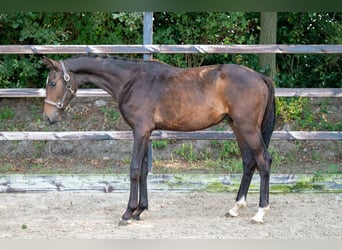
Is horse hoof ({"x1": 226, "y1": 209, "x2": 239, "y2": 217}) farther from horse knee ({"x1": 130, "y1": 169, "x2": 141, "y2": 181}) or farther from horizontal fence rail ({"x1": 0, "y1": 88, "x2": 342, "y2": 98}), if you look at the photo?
horizontal fence rail ({"x1": 0, "y1": 88, "x2": 342, "y2": 98})

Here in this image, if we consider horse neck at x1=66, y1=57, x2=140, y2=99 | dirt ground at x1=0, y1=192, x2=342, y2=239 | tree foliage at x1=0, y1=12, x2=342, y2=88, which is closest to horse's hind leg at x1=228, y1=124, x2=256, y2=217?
dirt ground at x1=0, y1=192, x2=342, y2=239

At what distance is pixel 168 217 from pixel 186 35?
4.59 m

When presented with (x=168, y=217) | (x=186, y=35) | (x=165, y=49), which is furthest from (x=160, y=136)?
(x=186, y=35)

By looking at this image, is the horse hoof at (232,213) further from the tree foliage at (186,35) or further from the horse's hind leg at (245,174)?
the tree foliage at (186,35)

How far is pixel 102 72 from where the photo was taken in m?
5.28

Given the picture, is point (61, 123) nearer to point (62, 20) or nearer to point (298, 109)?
point (62, 20)

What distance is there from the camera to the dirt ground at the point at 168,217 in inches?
182

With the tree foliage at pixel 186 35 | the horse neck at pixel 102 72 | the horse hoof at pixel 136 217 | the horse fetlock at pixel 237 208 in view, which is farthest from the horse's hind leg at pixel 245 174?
the tree foliage at pixel 186 35

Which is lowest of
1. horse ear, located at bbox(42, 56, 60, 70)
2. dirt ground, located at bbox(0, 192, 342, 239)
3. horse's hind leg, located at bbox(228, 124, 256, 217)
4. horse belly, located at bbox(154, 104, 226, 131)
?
dirt ground, located at bbox(0, 192, 342, 239)

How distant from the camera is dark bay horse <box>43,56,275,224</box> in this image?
201 inches

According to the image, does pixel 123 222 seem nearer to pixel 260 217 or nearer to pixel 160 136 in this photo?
pixel 260 217

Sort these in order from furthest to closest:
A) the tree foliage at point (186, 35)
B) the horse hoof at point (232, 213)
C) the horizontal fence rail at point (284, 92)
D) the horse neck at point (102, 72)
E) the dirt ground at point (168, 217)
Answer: the tree foliage at point (186, 35), the horizontal fence rail at point (284, 92), the horse hoof at point (232, 213), the horse neck at point (102, 72), the dirt ground at point (168, 217)

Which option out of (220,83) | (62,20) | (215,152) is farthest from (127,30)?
(220,83)

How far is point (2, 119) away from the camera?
9.18m
